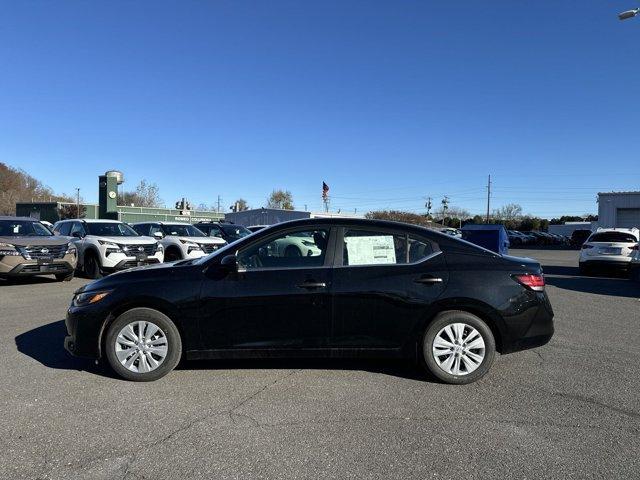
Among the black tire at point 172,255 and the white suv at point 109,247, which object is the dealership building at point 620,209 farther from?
the white suv at point 109,247

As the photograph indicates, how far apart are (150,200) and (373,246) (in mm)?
93503

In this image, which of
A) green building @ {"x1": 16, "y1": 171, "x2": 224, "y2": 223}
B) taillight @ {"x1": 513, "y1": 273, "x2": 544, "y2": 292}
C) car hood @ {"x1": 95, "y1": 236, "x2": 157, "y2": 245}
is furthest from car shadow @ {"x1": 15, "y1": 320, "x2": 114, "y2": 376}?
green building @ {"x1": 16, "y1": 171, "x2": 224, "y2": 223}

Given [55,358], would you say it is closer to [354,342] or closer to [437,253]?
[354,342]

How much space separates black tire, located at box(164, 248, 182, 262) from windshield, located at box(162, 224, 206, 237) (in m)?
0.76

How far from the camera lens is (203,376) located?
5.15 metres

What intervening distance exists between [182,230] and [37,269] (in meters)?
5.22

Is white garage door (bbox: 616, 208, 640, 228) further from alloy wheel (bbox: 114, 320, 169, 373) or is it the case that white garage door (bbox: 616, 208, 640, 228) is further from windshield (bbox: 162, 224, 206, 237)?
alloy wheel (bbox: 114, 320, 169, 373)

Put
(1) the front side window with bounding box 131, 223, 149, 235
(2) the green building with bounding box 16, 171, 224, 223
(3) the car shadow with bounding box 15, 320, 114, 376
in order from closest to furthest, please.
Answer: (3) the car shadow with bounding box 15, 320, 114, 376 → (1) the front side window with bounding box 131, 223, 149, 235 → (2) the green building with bounding box 16, 171, 224, 223

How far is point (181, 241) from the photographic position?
611 inches

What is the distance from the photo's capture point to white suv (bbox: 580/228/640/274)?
16781 millimetres

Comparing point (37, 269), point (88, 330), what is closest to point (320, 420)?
point (88, 330)

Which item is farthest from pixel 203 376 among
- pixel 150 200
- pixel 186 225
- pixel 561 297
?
pixel 150 200

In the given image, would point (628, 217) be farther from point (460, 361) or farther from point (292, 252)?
point (292, 252)

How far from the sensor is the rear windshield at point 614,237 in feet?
56.3
